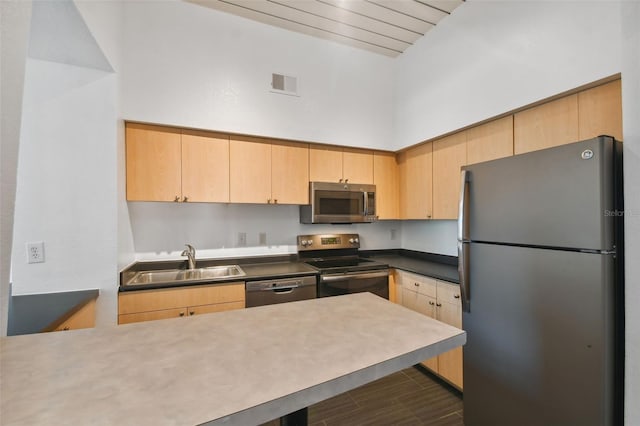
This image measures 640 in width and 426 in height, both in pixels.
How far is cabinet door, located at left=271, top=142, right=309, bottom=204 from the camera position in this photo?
2750 mm

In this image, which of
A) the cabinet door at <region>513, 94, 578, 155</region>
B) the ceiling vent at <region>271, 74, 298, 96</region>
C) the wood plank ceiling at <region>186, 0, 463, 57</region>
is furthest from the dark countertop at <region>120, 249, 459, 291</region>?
the wood plank ceiling at <region>186, 0, 463, 57</region>

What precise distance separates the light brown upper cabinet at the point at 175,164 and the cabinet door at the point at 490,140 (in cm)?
211

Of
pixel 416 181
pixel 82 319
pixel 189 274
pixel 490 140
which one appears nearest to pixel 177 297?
pixel 189 274

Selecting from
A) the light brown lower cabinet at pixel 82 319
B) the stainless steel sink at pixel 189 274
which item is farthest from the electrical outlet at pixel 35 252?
the stainless steel sink at pixel 189 274

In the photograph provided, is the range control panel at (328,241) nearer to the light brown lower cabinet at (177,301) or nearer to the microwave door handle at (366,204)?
the microwave door handle at (366,204)

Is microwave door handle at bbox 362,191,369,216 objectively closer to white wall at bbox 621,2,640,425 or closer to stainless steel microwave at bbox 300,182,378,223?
stainless steel microwave at bbox 300,182,378,223

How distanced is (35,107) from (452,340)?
102 inches

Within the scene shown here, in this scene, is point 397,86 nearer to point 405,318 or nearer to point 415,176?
point 415,176

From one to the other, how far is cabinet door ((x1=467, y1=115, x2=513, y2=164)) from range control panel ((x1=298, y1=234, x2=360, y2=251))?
4.83 ft

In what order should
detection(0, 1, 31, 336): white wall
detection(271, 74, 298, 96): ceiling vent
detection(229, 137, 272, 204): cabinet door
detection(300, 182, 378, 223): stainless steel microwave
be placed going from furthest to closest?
detection(300, 182, 378, 223): stainless steel microwave → detection(271, 74, 298, 96): ceiling vent → detection(229, 137, 272, 204): cabinet door → detection(0, 1, 31, 336): white wall

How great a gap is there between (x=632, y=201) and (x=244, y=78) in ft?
8.95

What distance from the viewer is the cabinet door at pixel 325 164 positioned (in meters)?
2.91

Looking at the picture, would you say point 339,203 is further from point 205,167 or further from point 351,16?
point 351,16

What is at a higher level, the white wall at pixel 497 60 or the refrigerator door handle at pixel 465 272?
the white wall at pixel 497 60
